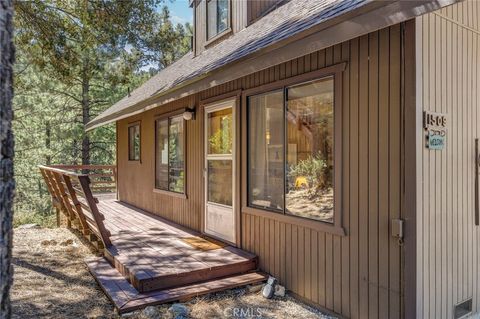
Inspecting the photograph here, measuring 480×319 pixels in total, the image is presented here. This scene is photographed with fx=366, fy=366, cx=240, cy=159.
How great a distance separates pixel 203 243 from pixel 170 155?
94.2 inches

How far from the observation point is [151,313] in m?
3.33

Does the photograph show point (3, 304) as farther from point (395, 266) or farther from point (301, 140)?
point (301, 140)

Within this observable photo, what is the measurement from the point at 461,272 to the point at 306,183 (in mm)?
1592

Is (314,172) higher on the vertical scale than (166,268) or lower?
higher

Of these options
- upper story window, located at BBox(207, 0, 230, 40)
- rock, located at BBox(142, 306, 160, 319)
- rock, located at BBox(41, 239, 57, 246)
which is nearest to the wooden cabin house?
rock, located at BBox(142, 306, 160, 319)

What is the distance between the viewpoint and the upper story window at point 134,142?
8969 millimetres

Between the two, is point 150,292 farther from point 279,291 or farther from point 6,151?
point 6,151

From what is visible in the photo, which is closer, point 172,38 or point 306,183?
point 306,183

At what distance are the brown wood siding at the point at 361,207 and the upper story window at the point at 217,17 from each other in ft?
11.2

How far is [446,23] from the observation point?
315cm

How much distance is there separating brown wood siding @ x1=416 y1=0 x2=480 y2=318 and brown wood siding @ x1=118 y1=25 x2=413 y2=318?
0.20m

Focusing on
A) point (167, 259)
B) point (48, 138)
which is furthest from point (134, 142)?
point (48, 138)

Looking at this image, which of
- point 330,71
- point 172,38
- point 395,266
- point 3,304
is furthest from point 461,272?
point 172,38

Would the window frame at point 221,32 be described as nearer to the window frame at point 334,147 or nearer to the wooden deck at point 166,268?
the window frame at point 334,147
